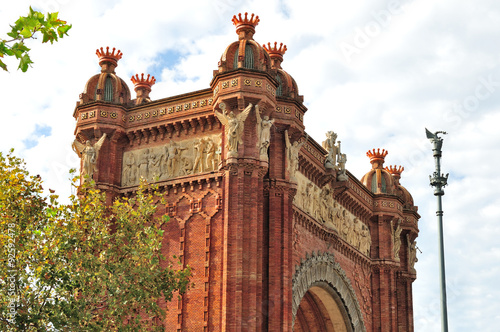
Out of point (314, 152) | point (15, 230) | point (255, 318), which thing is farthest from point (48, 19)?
point (314, 152)

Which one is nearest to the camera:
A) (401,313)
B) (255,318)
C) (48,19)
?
(48,19)

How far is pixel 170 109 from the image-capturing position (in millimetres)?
36062

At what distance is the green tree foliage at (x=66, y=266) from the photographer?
24406 mm

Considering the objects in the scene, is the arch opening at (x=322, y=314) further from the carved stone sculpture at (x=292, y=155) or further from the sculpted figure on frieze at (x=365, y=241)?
the carved stone sculpture at (x=292, y=155)

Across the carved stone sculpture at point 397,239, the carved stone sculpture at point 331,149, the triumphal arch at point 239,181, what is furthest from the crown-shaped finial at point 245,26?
the carved stone sculpture at point 397,239

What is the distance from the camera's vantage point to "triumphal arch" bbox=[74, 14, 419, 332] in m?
32.1

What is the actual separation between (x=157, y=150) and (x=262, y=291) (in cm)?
803

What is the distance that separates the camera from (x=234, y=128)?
32656mm

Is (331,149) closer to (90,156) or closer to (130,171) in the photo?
(130,171)

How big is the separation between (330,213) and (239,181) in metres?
10.7

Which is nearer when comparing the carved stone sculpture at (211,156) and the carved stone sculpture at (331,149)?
the carved stone sculpture at (211,156)

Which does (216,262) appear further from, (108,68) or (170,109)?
(108,68)

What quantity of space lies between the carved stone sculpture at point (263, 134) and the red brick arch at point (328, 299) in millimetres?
7635

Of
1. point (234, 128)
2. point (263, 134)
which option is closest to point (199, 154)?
point (234, 128)
